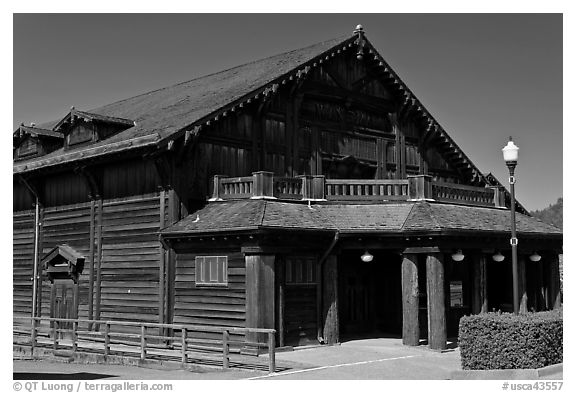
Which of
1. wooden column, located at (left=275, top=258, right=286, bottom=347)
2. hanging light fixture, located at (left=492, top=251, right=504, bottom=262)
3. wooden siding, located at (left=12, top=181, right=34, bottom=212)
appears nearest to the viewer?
wooden column, located at (left=275, top=258, right=286, bottom=347)

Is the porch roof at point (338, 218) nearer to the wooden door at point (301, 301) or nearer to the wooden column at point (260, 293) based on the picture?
the wooden column at point (260, 293)

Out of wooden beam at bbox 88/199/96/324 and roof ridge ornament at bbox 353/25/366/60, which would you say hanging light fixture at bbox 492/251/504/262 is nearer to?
roof ridge ornament at bbox 353/25/366/60

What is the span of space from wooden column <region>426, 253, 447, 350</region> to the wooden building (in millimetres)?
30

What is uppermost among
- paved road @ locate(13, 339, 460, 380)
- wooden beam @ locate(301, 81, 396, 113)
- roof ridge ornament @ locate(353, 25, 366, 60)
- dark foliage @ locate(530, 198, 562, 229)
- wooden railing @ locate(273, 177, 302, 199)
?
dark foliage @ locate(530, 198, 562, 229)

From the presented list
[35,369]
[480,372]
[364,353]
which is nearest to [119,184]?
[35,369]

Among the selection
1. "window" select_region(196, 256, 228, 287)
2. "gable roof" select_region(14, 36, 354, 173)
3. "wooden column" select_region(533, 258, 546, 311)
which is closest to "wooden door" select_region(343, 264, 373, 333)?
"window" select_region(196, 256, 228, 287)

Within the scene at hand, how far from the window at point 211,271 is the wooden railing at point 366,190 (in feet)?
13.1

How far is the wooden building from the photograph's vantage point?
20.7 meters

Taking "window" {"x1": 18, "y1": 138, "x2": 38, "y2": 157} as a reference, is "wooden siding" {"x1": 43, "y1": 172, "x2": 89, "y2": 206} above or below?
below

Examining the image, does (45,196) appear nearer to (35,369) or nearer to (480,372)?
(35,369)

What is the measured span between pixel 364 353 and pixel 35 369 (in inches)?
334

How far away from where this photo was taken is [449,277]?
78.0 feet

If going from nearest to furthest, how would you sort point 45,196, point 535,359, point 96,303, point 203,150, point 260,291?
point 535,359 → point 260,291 → point 203,150 → point 96,303 → point 45,196

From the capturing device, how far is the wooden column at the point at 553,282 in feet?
86.7
